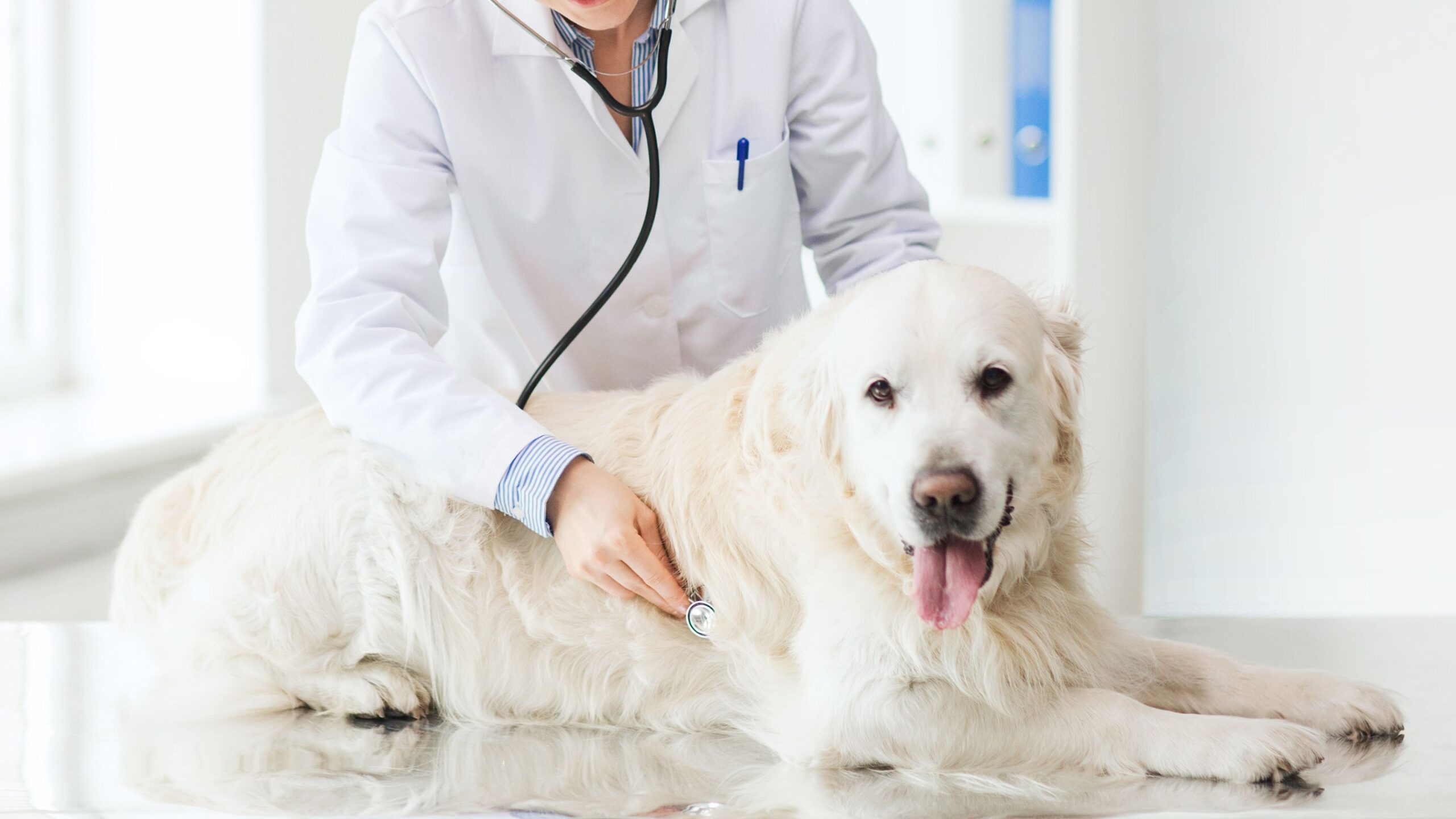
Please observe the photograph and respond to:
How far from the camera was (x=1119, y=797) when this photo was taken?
1.17 meters

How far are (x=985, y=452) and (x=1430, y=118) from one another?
1925mm

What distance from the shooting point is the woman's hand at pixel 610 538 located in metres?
1.39

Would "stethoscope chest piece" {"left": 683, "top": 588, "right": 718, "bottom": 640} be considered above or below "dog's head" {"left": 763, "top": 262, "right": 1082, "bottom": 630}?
below

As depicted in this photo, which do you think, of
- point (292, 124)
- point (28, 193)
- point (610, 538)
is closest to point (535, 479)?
point (610, 538)

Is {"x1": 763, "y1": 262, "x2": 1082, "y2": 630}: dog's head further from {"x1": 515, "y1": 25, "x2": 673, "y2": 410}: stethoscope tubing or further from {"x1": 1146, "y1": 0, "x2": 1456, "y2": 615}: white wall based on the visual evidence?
{"x1": 1146, "y1": 0, "x2": 1456, "y2": 615}: white wall

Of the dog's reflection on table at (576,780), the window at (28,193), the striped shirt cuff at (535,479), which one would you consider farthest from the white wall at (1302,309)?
the window at (28,193)

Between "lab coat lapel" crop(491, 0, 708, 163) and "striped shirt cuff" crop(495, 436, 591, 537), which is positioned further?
"lab coat lapel" crop(491, 0, 708, 163)

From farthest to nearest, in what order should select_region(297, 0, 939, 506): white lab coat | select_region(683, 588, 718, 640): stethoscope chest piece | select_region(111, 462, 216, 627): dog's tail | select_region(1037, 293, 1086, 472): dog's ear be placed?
select_region(111, 462, 216, 627): dog's tail
select_region(297, 0, 939, 506): white lab coat
select_region(683, 588, 718, 640): stethoscope chest piece
select_region(1037, 293, 1086, 472): dog's ear

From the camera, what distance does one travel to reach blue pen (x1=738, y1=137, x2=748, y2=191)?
1784mm

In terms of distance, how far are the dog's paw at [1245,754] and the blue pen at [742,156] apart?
95 cm

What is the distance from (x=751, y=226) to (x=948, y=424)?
2.36ft

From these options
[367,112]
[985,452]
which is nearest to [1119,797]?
[985,452]

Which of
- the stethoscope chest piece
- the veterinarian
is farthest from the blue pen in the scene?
the stethoscope chest piece

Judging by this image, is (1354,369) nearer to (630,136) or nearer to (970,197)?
(970,197)
